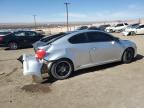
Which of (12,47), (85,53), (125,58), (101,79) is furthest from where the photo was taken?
(12,47)

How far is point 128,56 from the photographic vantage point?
9688mm

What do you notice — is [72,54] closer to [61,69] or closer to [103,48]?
[61,69]

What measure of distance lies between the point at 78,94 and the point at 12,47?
1366cm

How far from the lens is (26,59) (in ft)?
24.9

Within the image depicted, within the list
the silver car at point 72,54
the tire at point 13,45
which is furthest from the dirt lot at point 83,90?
the tire at point 13,45

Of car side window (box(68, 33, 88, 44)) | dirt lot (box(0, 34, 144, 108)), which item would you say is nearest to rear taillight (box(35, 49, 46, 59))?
dirt lot (box(0, 34, 144, 108))

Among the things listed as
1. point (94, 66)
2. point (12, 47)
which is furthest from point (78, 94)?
point (12, 47)

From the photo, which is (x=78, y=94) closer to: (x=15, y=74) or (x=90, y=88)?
(x=90, y=88)

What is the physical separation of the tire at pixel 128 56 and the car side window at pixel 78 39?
2059 millimetres

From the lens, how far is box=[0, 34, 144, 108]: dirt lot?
5664 mm

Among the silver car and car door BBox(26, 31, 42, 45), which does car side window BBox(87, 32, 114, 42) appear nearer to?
the silver car

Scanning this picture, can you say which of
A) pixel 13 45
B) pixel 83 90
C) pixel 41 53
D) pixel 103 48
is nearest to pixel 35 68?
pixel 41 53

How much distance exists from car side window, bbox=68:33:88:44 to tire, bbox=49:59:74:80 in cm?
75

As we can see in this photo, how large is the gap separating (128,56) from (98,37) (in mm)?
1790
